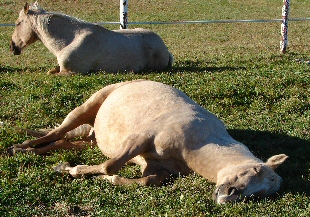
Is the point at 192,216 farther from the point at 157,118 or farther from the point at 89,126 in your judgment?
the point at 89,126

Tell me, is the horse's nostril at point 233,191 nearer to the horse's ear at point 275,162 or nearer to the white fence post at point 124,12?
A: the horse's ear at point 275,162

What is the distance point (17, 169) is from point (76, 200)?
1093 mm

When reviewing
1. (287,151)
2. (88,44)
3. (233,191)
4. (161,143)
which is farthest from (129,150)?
(88,44)

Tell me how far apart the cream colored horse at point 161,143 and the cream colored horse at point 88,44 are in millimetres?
4281

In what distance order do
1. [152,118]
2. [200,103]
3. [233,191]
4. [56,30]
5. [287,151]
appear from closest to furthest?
[233,191], [152,118], [287,151], [200,103], [56,30]

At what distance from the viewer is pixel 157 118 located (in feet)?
20.0

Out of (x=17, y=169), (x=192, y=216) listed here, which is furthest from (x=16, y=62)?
(x=192, y=216)

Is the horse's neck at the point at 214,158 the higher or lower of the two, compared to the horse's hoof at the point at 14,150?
higher

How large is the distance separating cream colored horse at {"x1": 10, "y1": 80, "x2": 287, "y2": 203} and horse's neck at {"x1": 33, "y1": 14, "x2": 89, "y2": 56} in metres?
4.65

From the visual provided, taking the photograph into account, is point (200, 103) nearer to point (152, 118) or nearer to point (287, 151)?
point (287, 151)

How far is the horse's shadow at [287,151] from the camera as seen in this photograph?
5738 mm

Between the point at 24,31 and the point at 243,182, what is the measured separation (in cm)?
808

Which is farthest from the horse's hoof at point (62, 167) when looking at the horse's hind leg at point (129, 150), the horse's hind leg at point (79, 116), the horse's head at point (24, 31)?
the horse's head at point (24, 31)

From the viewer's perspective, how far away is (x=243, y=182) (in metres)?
5.01
